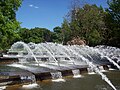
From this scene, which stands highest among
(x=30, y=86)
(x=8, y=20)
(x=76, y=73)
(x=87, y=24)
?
(x=87, y=24)

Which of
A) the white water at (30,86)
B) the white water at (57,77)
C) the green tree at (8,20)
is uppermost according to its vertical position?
the green tree at (8,20)

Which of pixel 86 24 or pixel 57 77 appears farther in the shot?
pixel 86 24

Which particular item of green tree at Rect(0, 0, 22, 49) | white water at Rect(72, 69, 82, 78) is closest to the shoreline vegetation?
green tree at Rect(0, 0, 22, 49)

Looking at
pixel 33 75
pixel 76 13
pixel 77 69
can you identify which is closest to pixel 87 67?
pixel 77 69

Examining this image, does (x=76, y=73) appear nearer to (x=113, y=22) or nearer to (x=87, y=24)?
(x=113, y=22)

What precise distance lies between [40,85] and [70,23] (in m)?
37.1

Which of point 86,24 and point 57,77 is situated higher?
point 86,24

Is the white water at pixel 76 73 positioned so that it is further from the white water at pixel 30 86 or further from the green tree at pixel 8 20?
the green tree at pixel 8 20

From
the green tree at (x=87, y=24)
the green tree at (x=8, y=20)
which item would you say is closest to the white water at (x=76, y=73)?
the green tree at (x=8, y=20)

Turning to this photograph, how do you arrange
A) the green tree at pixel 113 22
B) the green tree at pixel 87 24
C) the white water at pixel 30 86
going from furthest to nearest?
the green tree at pixel 87 24 < the green tree at pixel 113 22 < the white water at pixel 30 86

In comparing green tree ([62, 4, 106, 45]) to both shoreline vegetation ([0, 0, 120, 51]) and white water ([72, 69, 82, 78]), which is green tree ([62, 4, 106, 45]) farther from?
white water ([72, 69, 82, 78])

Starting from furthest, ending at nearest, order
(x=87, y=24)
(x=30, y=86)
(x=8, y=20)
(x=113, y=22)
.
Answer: (x=87, y=24) → (x=113, y=22) → (x=8, y=20) → (x=30, y=86)

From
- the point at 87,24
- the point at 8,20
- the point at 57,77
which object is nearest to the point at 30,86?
the point at 57,77

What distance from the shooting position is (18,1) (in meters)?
30.4
